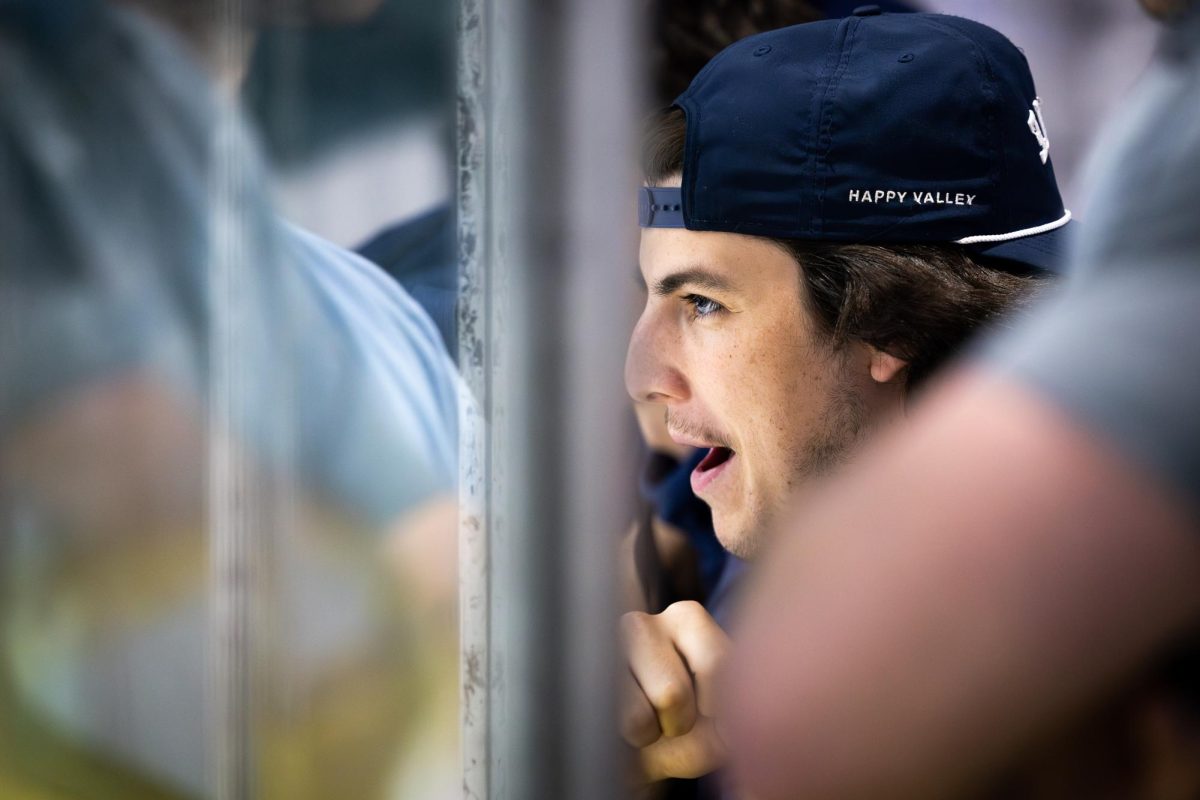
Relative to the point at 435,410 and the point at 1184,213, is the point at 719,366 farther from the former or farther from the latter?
the point at 1184,213

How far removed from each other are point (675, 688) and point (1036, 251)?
58 centimetres

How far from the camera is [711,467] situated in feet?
4.15

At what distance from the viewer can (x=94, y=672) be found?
1.80m

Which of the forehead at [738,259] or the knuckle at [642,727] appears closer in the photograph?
the knuckle at [642,727]

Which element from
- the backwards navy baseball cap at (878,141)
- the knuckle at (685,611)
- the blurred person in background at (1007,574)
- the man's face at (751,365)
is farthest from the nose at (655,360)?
the blurred person in background at (1007,574)

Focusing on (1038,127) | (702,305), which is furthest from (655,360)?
(1038,127)

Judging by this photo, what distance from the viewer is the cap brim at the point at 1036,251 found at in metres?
1.11

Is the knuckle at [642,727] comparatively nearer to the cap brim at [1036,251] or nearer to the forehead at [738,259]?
the forehead at [738,259]

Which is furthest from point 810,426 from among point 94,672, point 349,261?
point 94,672

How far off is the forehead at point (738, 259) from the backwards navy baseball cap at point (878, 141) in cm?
2

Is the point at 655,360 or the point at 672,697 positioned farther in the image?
the point at 655,360

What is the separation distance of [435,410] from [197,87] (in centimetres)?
76

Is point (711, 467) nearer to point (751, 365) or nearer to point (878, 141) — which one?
point (751, 365)

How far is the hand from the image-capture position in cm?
104
